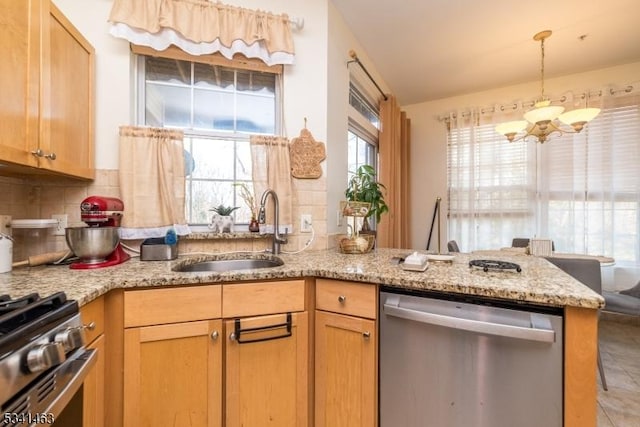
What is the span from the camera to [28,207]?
58.9 inches

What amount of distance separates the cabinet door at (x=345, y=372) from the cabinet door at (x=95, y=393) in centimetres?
84

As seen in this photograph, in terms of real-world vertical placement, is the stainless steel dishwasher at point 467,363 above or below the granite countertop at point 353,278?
below

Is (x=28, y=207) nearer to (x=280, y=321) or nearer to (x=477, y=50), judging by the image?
(x=280, y=321)

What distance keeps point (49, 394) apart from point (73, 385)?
0.07 m

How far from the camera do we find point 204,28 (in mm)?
1675

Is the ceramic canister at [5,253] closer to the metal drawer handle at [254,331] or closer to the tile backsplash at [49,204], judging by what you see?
the tile backsplash at [49,204]

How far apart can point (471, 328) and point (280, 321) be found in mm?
753

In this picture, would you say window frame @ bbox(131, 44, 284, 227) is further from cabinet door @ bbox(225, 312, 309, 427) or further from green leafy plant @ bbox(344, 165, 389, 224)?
cabinet door @ bbox(225, 312, 309, 427)

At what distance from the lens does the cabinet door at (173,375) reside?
107 cm

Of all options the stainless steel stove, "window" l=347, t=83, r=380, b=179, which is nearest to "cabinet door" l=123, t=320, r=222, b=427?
the stainless steel stove

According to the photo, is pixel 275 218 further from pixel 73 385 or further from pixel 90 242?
pixel 73 385

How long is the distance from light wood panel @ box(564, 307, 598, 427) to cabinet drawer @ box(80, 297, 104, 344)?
61.3 inches

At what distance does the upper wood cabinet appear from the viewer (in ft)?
3.26

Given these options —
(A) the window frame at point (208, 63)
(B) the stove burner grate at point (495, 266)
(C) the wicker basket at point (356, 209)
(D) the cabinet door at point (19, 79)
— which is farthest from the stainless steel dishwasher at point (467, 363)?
(D) the cabinet door at point (19, 79)
